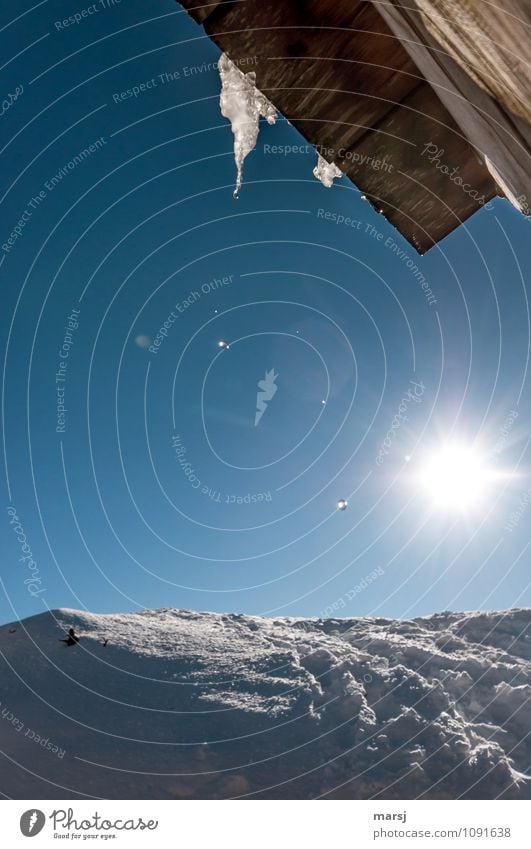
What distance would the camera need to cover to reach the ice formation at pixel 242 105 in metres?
3.18

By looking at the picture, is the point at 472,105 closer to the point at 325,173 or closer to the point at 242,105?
the point at 325,173

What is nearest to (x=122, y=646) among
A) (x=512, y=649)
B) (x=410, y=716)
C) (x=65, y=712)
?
(x=65, y=712)

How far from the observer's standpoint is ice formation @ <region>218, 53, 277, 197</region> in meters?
3.18

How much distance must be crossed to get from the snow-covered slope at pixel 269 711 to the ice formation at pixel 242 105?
54.4 meters

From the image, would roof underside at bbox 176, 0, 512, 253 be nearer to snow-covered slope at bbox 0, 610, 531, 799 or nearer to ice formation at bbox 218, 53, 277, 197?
ice formation at bbox 218, 53, 277, 197

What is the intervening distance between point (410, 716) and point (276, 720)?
14381mm

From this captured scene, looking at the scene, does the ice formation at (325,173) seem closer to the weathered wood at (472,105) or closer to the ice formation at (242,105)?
the ice formation at (242,105)

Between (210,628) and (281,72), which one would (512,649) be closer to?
(210,628)

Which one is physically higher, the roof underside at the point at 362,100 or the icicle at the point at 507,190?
the roof underside at the point at 362,100

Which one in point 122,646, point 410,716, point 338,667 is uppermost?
point 122,646

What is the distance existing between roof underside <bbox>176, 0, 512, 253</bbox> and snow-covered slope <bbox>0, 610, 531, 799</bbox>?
54.6m

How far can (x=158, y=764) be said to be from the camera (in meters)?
49.7

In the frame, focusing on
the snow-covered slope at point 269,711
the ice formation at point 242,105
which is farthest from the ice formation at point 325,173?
the snow-covered slope at point 269,711

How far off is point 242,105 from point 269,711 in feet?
202
